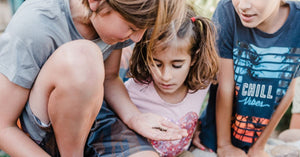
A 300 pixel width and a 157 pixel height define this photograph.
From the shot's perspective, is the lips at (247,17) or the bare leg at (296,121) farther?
the bare leg at (296,121)

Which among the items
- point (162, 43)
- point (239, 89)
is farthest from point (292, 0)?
point (162, 43)

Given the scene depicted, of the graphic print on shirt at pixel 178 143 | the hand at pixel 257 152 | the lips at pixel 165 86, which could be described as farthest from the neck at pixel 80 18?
the hand at pixel 257 152

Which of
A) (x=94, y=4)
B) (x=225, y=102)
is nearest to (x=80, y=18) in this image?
(x=94, y=4)

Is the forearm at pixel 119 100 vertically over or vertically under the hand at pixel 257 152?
over

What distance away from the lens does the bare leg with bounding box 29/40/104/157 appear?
1.06 metres

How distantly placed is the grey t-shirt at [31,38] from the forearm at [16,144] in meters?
0.18

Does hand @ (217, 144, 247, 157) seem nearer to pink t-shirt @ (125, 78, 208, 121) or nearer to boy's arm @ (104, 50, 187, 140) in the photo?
pink t-shirt @ (125, 78, 208, 121)

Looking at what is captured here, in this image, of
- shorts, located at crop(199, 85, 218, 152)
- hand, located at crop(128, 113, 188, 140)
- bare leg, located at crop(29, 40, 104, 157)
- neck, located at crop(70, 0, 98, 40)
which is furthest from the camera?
shorts, located at crop(199, 85, 218, 152)

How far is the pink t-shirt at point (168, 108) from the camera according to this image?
1.59m

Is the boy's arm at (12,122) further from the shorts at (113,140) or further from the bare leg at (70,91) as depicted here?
the shorts at (113,140)

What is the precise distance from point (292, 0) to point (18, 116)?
4.77 feet

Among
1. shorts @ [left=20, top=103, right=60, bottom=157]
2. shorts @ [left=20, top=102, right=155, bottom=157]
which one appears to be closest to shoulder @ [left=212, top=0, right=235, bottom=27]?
shorts @ [left=20, top=102, right=155, bottom=157]

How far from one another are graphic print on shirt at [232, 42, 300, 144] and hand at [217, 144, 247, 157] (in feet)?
0.22

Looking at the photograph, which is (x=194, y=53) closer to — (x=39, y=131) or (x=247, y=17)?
(x=247, y=17)
